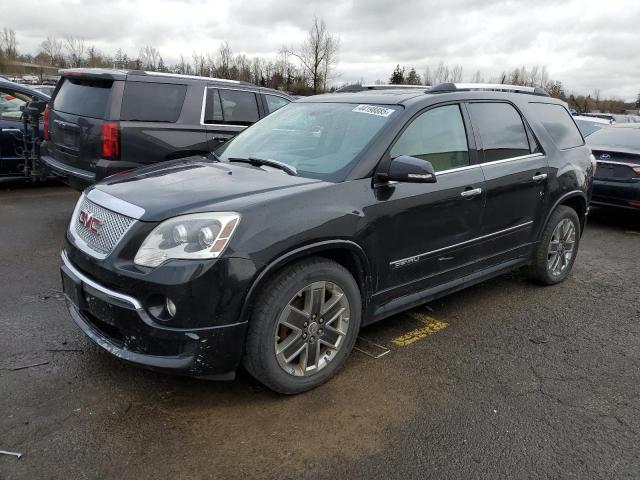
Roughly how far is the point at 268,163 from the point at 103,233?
1.20 meters

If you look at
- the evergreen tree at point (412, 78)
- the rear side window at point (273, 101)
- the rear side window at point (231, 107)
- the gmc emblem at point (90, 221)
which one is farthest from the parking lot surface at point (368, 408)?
the evergreen tree at point (412, 78)

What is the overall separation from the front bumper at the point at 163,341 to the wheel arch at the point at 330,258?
0.59 feet

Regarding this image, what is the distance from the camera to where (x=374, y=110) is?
152 inches

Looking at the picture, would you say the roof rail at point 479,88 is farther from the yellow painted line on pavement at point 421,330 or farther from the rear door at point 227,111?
the rear door at point 227,111

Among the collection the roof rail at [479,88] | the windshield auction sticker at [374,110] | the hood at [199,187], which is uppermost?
the roof rail at [479,88]

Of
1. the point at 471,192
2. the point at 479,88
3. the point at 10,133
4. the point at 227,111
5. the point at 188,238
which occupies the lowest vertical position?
the point at 10,133

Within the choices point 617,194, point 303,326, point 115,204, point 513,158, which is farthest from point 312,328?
point 617,194

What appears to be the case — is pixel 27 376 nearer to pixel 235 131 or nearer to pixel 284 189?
pixel 284 189

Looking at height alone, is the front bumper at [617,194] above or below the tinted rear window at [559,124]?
below

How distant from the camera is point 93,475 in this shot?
2.46 metres

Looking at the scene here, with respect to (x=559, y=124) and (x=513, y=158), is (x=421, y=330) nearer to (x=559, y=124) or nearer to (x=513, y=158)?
(x=513, y=158)

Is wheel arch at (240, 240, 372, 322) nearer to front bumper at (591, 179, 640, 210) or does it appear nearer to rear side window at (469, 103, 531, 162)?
rear side window at (469, 103, 531, 162)

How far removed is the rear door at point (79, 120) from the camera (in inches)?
233

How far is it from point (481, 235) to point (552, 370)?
1112mm
